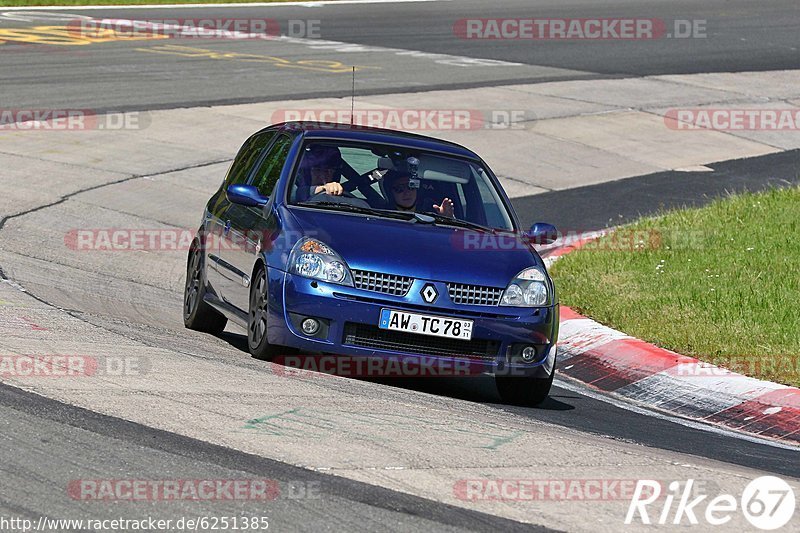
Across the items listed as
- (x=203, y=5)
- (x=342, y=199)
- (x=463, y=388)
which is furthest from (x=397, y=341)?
(x=203, y=5)

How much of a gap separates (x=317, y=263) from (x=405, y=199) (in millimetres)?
1152

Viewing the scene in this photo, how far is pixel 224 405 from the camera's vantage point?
716 cm

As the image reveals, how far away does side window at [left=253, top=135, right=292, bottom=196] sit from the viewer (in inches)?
389

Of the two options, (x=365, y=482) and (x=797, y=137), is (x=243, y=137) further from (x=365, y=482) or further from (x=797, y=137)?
(x=365, y=482)

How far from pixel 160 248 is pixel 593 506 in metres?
9.03

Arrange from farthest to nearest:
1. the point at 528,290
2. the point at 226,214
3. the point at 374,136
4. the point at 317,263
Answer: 1. the point at 226,214
2. the point at 374,136
3. the point at 528,290
4. the point at 317,263

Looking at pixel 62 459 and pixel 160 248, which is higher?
pixel 62 459

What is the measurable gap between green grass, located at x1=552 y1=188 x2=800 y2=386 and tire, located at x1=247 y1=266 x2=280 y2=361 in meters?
3.05

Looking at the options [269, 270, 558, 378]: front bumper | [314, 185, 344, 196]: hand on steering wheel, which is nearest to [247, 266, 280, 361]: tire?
[269, 270, 558, 378]: front bumper

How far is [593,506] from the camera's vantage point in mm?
6016

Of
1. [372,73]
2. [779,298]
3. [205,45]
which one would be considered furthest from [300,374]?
[205,45]

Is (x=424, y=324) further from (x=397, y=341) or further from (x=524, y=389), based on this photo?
(x=524, y=389)

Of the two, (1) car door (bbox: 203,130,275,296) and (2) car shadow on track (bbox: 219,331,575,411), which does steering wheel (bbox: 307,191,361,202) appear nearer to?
(1) car door (bbox: 203,130,275,296)

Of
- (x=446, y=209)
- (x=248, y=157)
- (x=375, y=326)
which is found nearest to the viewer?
(x=375, y=326)
